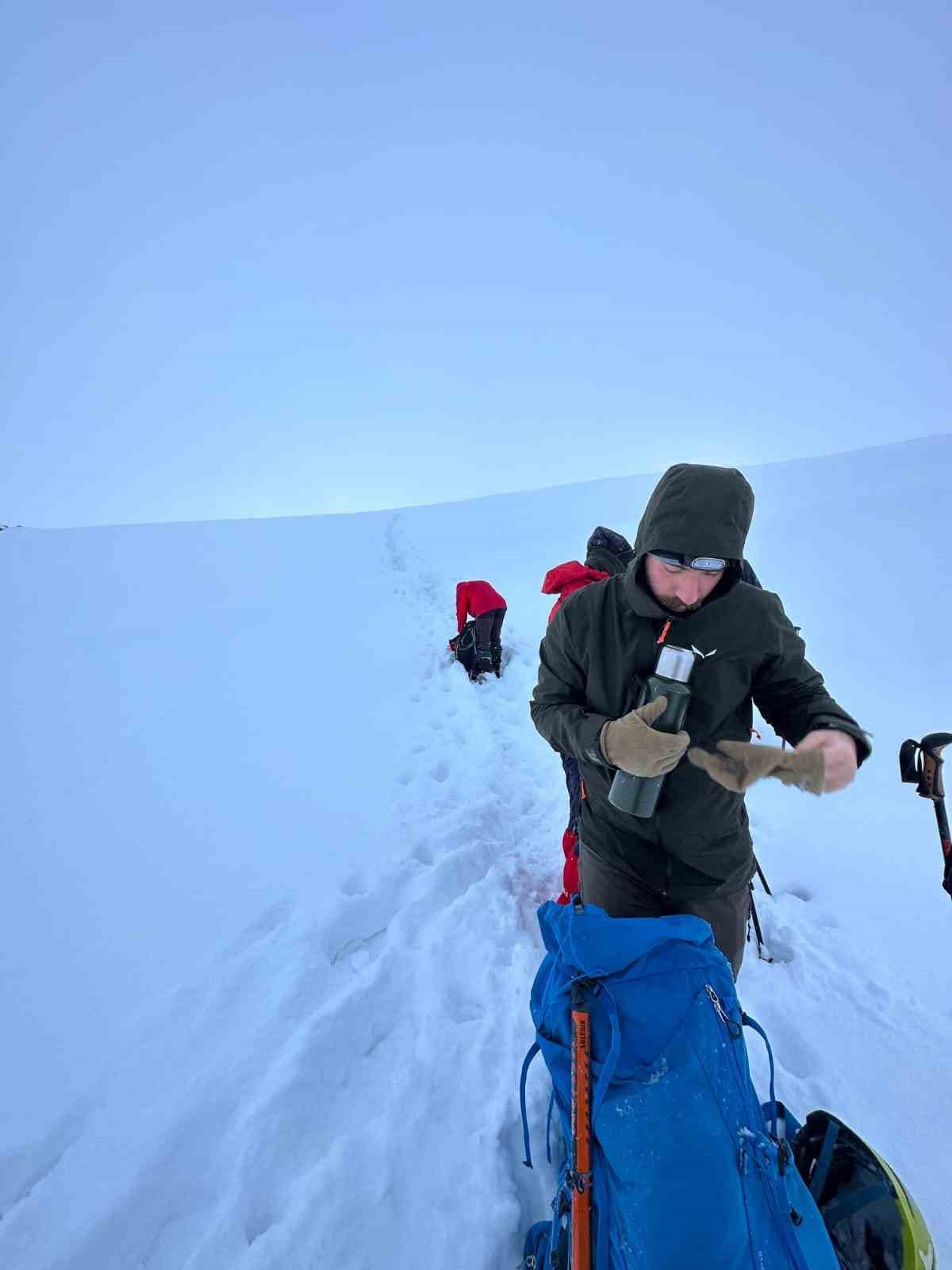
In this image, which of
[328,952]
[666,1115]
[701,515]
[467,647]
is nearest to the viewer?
[666,1115]

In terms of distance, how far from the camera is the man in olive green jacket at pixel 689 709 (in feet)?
5.42

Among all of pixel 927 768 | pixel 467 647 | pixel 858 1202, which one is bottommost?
pixel 858 1202

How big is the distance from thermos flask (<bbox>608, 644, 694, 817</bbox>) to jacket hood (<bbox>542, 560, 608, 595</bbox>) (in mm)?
1836

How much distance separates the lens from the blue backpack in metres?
1.26

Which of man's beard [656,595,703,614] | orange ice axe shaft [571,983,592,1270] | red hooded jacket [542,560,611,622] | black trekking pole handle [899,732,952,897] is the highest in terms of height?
red hooded jacket [542,560,611,622]

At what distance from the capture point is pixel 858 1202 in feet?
4.92

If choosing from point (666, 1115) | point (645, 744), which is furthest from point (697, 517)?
point (666, 1115)

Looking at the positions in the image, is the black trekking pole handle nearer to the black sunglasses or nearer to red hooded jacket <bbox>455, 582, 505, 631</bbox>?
the black sunglasses

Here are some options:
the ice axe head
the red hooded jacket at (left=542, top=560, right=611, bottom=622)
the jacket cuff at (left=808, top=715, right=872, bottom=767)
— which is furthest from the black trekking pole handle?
the red hooded jacket at (left=542, top=560, right=611, bottom=622)

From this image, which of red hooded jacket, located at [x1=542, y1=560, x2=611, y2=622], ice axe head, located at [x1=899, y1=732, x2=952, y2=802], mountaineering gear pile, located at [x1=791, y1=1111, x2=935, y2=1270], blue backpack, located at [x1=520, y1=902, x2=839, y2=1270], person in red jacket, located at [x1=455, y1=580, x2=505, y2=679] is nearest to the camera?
blue backpack, located at [x1=520, y1=902, x2=839, y2=1270]

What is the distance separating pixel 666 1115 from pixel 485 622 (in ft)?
17.4

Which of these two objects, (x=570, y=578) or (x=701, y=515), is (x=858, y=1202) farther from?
(x=570, y=578)

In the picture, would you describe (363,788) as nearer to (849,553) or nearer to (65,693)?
(65,693)

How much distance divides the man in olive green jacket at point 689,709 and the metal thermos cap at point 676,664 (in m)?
0.11
